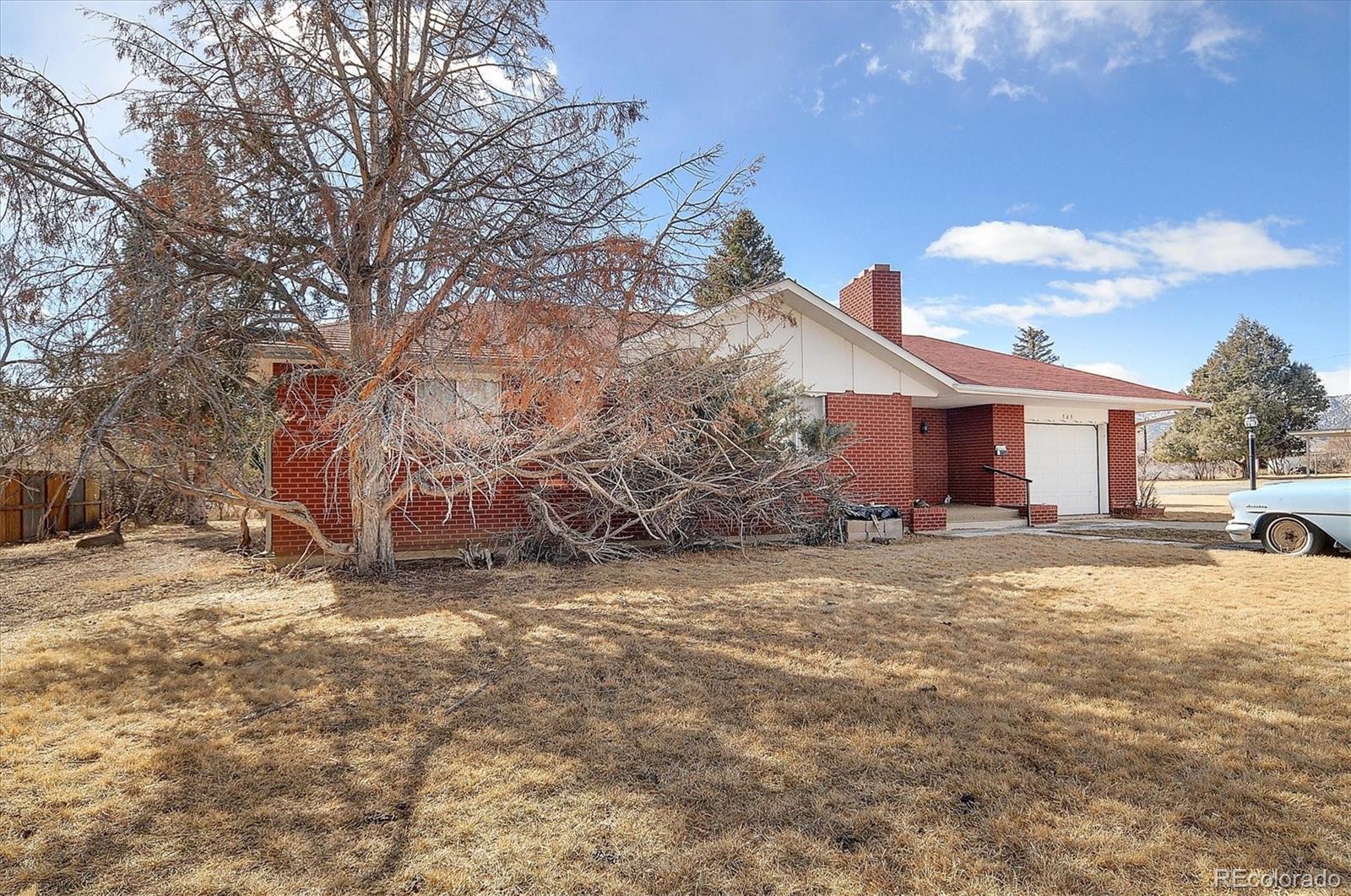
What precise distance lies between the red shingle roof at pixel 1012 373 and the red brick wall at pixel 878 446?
1.46 m

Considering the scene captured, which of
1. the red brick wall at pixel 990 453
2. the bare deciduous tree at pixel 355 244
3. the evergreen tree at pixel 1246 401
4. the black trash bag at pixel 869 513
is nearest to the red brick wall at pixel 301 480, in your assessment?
the bare deciduous tree at pixel 355 244

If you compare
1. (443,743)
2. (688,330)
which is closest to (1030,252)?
(688,330)

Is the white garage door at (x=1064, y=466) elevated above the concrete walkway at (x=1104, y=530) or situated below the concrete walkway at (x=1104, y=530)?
above

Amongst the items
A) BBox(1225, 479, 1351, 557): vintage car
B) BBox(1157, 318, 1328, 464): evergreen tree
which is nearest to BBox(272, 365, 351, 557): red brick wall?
BBox(1225, 479, 1351, 557): vintage car

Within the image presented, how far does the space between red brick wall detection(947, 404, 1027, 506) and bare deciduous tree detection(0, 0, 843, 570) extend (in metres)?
9.75

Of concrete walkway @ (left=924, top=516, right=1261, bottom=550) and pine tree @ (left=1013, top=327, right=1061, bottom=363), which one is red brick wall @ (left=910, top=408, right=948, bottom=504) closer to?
concrete walkway @ (left=924, top=516, right=1261, bottom=550)

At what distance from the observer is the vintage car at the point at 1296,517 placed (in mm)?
8695

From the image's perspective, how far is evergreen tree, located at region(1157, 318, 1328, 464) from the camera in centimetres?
3556

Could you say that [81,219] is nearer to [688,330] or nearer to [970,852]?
[688,330]

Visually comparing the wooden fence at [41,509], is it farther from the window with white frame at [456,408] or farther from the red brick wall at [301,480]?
the window with white frame at [456,408]

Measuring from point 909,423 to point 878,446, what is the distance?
91 cm

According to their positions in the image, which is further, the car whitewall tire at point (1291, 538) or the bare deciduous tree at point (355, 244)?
the car whitewall tire at point (1291, 538)

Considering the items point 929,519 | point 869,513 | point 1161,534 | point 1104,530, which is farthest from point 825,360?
point 1161,534

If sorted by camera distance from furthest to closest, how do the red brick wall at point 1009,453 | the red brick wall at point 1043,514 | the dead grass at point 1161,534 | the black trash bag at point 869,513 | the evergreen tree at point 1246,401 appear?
the evergreen tree at point 1246,401, the red brick wall at point 1009,453, the red brick wall at point 1043,514, the black trash bag at point 869,513, the dead grass at point 1161,534
